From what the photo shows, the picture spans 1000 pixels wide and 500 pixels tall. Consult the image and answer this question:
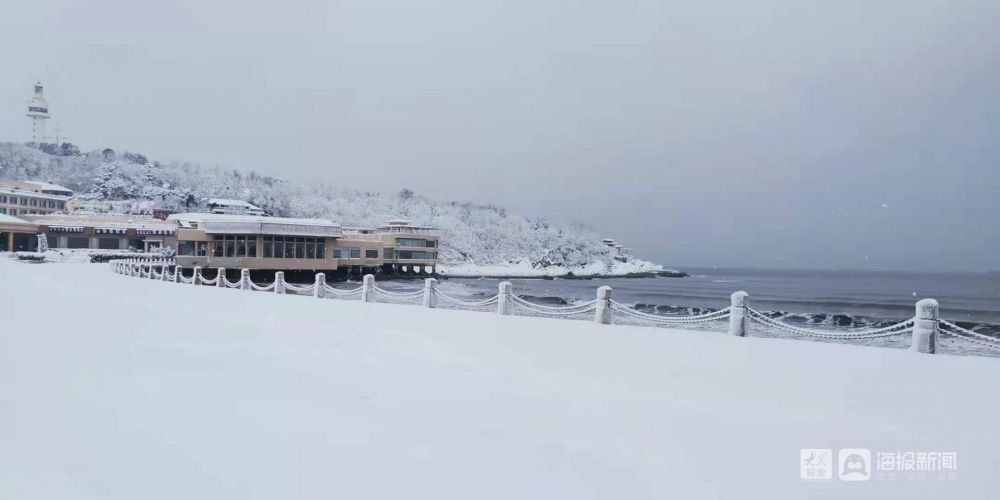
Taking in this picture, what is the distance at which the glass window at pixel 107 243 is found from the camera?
6683 cm

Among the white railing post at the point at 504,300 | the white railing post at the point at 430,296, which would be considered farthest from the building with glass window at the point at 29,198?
the white railing post at the point at 504,300

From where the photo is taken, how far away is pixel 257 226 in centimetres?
6006

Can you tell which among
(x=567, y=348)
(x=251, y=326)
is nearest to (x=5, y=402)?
(x=251, y=326)

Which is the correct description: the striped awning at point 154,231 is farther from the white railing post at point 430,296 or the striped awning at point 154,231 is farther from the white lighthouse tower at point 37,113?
the white lighthouse tower at point 37,113

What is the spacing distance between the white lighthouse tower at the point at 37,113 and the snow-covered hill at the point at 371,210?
15.7 feet

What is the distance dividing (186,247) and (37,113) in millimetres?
99457

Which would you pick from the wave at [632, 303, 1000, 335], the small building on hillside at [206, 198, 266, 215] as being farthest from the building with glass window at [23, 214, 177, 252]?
the wave at [632, 303, 1000, 335]

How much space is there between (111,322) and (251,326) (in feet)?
8.66

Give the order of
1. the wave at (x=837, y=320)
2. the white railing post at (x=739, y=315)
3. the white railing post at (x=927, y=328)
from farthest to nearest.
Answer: the wave at (x=837, y=320) < the white railing post at (x=739, y=315) < the white railing post at (x=927, y=328)

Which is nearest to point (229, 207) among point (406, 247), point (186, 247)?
point (406, 247)

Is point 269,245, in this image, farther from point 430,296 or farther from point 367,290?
point 430,296
